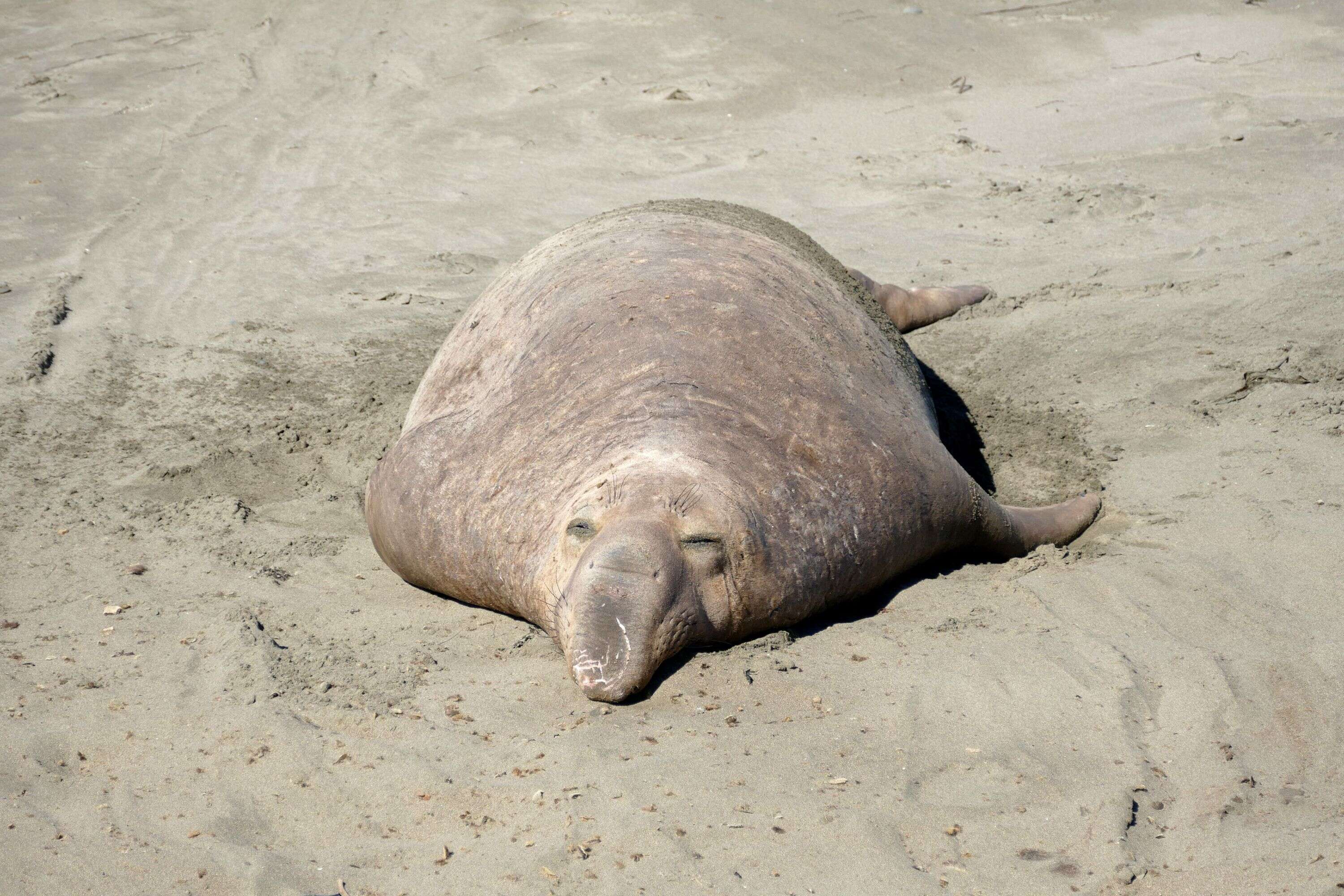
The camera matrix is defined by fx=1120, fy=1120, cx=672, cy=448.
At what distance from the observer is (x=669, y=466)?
3.46 meters

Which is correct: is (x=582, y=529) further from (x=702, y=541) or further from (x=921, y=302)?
(x=921, y=302)

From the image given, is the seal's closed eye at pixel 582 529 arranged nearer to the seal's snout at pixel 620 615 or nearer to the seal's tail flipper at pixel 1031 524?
the seal's snout at pixel 620 615

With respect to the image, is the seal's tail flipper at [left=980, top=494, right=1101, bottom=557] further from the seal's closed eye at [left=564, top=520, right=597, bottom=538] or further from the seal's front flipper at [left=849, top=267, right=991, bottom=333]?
the seal's front flipper at [left=849, top=267, right=991, bottom=333]

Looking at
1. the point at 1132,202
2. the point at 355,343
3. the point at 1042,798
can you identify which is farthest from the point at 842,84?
the point at 1042,798

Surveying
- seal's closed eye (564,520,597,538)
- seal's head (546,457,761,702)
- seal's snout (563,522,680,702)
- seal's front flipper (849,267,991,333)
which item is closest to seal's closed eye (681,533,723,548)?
seal's head (546,457,761,702)

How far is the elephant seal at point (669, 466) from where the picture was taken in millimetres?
3314

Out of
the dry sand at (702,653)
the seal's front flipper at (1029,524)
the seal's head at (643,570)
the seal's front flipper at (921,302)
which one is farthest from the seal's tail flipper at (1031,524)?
the seal's front flipper at (921,302)

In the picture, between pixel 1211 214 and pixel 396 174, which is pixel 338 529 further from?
pixel 1211 214

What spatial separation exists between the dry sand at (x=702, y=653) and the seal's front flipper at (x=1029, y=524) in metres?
0.11

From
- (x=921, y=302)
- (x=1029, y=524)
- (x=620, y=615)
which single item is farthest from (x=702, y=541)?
(x=921, y=302)

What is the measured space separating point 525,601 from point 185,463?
249 cm

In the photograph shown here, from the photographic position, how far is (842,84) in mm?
11055

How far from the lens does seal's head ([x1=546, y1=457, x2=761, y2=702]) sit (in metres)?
3.15

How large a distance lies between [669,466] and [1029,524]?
1.77 meters
